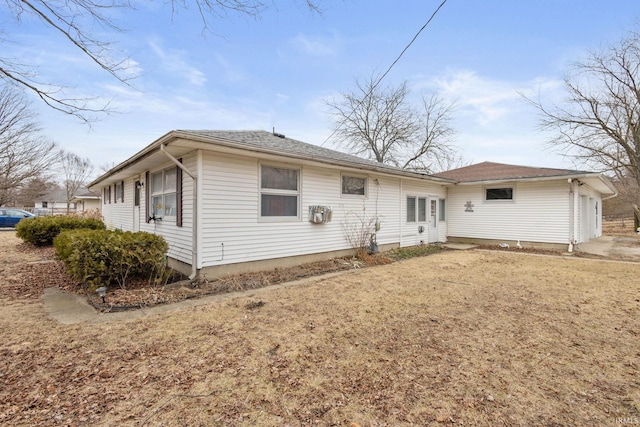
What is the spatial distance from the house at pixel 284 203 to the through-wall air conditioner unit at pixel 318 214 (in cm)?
3

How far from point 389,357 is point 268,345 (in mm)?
A: 1235

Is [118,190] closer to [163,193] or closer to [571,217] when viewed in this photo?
[163,193]

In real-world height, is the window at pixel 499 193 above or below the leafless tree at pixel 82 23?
below

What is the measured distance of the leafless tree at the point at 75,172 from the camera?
1541 inches

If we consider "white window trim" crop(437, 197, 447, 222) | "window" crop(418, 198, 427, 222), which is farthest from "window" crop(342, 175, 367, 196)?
"white window trim" crop(437, 197, 447, 222)

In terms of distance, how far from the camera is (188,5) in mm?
3721

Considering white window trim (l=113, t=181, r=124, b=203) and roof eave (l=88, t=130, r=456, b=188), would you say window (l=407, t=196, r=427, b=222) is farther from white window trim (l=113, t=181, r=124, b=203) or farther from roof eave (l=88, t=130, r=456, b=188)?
white window trim (l=113, t=181, r=124, b=203)

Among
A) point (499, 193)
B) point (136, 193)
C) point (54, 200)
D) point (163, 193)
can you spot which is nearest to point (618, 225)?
point (499, 193)

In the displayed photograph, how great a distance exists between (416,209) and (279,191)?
629cm

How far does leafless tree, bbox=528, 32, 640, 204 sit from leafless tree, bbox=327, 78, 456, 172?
294 inches

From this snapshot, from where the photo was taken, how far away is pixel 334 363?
8.93ft

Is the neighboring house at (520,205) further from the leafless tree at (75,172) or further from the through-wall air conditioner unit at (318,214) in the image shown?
the leafless tree at (75,172)

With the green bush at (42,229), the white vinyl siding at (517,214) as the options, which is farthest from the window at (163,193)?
the white vinyl siding at (517,214)

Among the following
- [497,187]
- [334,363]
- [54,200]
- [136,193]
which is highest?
[54,200]
